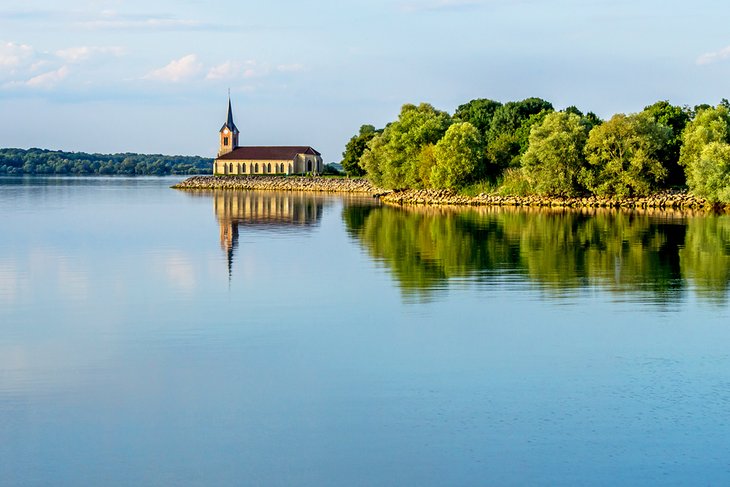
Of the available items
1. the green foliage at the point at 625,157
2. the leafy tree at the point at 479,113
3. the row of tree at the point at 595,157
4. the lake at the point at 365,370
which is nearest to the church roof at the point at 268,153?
the leafy tree at the point at 479,113

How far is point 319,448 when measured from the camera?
34.3ft

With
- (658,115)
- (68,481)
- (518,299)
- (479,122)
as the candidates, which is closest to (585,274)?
(518,299)

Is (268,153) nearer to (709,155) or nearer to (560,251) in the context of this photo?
→ (709,155)

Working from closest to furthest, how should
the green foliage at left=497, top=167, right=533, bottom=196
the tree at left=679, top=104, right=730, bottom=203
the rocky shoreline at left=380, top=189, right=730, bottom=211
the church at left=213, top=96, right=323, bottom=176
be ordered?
the tree at left=679, top=104, right=730, bottom=203 < the rocky shoreline at left=380, top=189, right=730, bottom=211 < the green foliage at left=497, top=167, right=533, bottom=196 < the church at left=213, top=96, right=323, bottom=176

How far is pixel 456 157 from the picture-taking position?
72.4 m

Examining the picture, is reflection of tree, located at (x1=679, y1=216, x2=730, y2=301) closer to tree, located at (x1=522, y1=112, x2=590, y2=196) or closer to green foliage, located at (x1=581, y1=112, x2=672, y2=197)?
green foliage, located at (x1=581, y1=112, x2=672, y2=197)

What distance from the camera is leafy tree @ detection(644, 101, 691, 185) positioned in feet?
225

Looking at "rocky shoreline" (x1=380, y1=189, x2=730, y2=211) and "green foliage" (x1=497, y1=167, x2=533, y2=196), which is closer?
"rocky shoreline" (x1=380, y1=189, x2=730, y2=211)

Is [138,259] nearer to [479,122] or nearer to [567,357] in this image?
[567,357]

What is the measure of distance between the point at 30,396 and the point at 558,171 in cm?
5849

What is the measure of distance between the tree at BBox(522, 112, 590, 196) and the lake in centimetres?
3769

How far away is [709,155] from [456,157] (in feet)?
65.5

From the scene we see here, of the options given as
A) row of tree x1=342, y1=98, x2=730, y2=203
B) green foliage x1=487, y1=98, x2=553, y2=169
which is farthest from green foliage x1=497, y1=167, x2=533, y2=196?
green foliage x1=487, y1=98, x2=553, y2=169

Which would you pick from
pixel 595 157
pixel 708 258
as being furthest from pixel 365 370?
pixel 595 157
